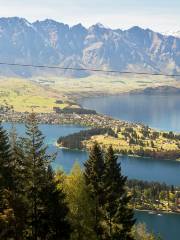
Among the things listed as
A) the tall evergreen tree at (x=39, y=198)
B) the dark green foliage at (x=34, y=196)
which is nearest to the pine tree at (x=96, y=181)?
the dark green foliage at (x=34, y=196)

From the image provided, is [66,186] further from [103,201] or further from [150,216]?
[150,216]

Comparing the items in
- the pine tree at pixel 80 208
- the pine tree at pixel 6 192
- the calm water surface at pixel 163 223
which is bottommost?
the calm water surface at pixel 163 223

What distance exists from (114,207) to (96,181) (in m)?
3.03

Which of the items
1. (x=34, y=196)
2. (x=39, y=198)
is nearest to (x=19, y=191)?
(x=34, y=196)

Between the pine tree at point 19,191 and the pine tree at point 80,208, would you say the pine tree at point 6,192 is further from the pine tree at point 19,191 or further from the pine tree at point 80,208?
the pine tree at point 80,208

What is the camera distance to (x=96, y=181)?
4722 cm

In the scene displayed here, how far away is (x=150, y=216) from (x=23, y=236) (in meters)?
93.2

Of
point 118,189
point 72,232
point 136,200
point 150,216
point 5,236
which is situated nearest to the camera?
point 5,236

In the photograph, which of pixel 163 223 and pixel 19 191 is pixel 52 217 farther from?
pixel 163 223

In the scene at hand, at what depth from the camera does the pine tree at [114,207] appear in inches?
1809

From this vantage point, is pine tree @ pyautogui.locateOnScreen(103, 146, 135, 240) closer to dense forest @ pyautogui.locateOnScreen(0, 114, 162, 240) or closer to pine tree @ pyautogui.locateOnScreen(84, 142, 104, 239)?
dense forest @ pyautogui.locateOnScreen(0, 114, 162, 240)

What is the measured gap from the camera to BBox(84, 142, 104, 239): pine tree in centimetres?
4669

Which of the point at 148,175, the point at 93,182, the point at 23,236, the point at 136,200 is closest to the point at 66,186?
the point at 93,182

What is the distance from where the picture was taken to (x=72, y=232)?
42.2 m
